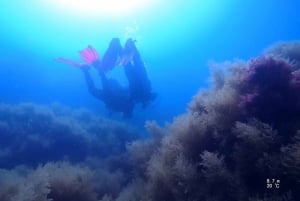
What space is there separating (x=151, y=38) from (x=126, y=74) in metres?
43.4

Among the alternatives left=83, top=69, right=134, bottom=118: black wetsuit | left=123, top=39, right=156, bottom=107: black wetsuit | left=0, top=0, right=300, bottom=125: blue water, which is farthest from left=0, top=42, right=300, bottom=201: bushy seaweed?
left=0, top=0, right=300, bottom=125: blue water

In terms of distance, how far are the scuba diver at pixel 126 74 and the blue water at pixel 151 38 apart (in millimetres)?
12922

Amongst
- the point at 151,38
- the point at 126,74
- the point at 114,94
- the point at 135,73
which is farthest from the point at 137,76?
the point at 151,38

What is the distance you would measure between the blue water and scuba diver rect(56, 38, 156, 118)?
42.4 feet

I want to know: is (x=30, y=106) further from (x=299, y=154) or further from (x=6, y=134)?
(x=299, y=154)

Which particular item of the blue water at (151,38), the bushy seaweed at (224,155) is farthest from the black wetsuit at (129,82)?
the blue water at (151,38)

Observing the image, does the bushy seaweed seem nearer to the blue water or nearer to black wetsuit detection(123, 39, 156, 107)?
black wetsuit detection(123, 39, 156, 107)

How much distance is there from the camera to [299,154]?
3816 millimetres

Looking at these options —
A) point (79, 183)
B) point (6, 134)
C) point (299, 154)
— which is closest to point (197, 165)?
point (299, 154)

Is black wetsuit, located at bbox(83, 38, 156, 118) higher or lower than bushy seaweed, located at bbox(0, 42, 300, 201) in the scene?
higher

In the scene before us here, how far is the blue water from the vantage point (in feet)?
131

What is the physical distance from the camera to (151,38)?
57344 mm

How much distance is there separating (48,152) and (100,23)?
46731 millimetres

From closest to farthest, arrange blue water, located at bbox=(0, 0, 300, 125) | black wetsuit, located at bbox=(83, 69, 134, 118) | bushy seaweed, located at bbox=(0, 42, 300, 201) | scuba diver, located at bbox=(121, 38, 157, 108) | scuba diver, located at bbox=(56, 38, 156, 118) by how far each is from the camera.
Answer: bushy seaweed, located at bbox=(0, 42, 300, 201) < scuba diver, located at bbox=(121, 38, 157, 108) < scuba diver, located at bbox=(56, 38, 156, 118) < black wetsuit, located at bbox=(83, 69, 134, 118) < blue water, located at bbox=(0, 0, 300, 125)
